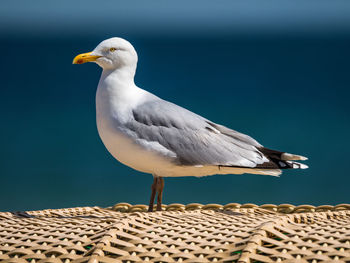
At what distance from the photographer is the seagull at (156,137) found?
5.71 ft

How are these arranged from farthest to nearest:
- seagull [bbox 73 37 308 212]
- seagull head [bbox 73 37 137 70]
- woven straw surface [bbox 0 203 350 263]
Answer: seagull head [bbox 73 37 137 70]
seagull [bbox 73 37 308 212]
woven straw surface [bbox 0 203 350 263]

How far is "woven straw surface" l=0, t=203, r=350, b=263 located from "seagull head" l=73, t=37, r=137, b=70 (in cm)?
72

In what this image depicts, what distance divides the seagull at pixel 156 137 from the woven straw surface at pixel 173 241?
1.44 ft

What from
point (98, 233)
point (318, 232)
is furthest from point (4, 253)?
point (318, 232)

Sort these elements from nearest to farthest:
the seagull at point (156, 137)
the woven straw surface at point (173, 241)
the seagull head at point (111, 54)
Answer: the woven straw surface at point (173, 241) → the seagull at point (156, 137) → the seagull head at point (111, 54)

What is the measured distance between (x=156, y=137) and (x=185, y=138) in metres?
0.12

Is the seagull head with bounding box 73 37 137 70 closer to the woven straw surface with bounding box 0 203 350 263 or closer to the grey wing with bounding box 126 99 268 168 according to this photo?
the grey wing with bounding box 126 99 268 168

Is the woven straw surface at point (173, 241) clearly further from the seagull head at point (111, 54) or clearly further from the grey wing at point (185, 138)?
the seagull head at point (111, 54)

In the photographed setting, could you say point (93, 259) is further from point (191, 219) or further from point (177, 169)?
point (177, 169)

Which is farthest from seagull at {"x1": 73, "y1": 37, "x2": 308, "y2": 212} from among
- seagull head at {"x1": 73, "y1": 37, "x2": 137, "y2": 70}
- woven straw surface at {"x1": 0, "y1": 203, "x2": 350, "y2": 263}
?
woven straw surface at {"x1": 0, "y1": 203, "x2": 350, "y2": 263}

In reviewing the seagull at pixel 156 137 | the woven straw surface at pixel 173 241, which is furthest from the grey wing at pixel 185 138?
the woven straw surface at pixel 173 241

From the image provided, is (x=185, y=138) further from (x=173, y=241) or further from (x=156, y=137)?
(x=173, y=241)

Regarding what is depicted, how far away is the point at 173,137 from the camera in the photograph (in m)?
1.82

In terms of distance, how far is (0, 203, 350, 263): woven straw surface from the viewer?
1.01 meters
